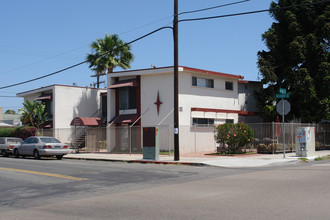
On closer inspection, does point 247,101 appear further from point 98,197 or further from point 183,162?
point 98,197

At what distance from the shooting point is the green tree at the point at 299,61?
28.2 m

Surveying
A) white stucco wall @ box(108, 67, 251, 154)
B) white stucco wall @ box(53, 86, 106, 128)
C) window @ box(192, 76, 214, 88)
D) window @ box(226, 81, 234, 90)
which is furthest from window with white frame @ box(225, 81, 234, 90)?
white stucco wall @ box(53, 86, 106, 128)

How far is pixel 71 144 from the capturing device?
32.0 m

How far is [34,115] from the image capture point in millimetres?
36719

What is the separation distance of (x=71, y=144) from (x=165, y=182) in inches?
833

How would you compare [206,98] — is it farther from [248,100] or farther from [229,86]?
[248,100]

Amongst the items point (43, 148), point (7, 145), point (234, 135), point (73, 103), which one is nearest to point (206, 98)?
point (234, 135)

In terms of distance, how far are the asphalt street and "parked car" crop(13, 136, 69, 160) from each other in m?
8.69

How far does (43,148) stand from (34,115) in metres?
14.6

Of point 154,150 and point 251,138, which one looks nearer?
point 154,150

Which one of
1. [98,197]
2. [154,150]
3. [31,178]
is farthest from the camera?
[154,150]

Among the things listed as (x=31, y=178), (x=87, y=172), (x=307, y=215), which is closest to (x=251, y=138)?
(x=87, y=172)

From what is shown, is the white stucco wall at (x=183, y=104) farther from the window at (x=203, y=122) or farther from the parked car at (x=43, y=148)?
the parked car at (x=43, y=148)

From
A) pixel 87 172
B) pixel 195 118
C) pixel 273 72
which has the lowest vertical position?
pixel 87 172
